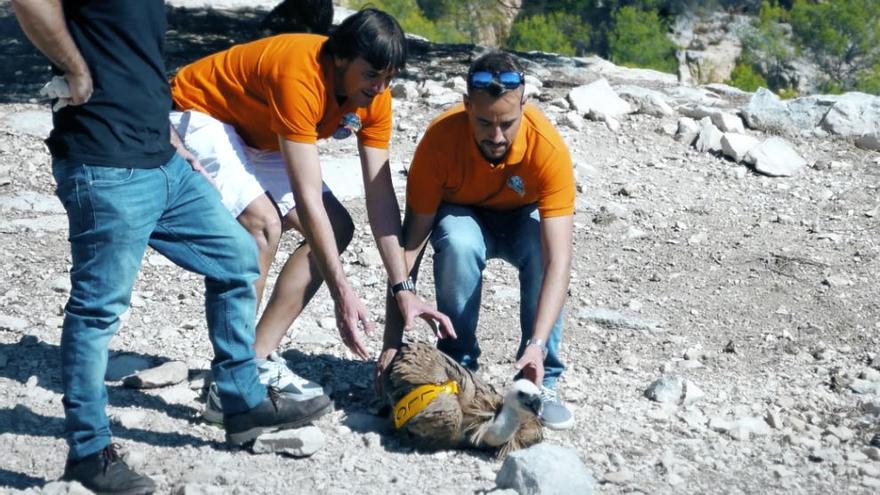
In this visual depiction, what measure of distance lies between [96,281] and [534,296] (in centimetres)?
171

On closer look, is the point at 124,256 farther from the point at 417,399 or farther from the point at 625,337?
the point at 625,337

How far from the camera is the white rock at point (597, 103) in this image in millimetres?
8742

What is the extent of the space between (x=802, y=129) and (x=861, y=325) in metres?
3.35

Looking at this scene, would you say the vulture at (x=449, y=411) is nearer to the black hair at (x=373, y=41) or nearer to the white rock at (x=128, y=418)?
the white rock at (x=128, y=418)

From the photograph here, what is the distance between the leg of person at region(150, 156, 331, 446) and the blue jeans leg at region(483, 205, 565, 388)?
1.02 meters

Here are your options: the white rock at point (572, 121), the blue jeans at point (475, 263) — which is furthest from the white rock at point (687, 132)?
the blue jeans at point (475, 263)

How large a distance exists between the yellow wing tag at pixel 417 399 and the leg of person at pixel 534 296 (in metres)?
0.41

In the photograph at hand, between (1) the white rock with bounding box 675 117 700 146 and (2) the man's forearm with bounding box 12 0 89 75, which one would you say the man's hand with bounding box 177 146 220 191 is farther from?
(1) the white rock with bounding box 675 117 700 146

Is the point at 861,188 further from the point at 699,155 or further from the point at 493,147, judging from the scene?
the point at 493,147

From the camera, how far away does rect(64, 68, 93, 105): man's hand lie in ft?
11.0

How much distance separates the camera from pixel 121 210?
3.52 metres

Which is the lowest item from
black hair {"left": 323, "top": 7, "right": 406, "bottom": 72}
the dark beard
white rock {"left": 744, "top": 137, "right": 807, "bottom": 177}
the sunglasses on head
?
white rock {"left": 744, "top": 137, "right": 807, "bottom": 177}

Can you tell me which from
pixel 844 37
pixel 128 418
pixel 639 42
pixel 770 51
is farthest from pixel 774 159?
pixel 844 37

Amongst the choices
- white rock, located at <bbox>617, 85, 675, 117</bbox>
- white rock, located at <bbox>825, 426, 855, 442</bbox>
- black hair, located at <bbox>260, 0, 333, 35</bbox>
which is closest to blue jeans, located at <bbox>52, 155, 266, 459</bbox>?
white rock, located at <bbox>825, 426, 855, 442</bbox>
